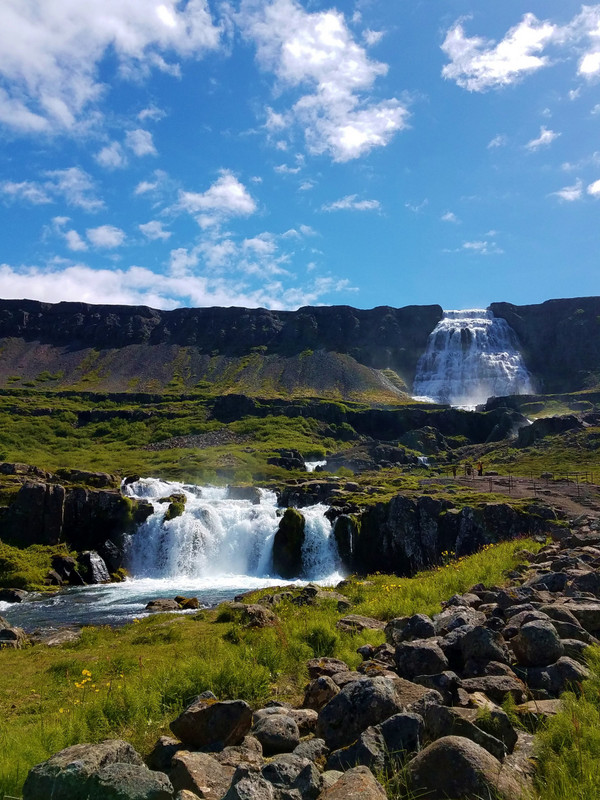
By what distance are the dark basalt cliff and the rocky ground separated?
552 ft

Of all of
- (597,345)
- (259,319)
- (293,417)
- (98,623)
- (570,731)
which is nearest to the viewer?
(570,731)

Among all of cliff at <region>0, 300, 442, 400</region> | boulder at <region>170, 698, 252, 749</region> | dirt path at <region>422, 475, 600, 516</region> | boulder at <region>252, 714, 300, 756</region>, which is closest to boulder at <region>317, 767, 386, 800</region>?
boulder at <region>252, 714, 300, 756</region>

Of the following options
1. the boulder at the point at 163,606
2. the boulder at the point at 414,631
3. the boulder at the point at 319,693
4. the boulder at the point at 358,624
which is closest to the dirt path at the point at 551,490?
the boulder at the point at 163,606

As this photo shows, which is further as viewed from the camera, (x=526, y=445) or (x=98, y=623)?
(x=526, y=445)

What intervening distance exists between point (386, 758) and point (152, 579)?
44.2 meters

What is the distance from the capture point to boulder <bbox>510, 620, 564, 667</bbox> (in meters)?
6.95

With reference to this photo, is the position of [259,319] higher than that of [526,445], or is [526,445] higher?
[259,319]

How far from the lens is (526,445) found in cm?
10206

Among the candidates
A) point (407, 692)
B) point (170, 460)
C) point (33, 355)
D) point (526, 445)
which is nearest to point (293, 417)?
point (170, 460)

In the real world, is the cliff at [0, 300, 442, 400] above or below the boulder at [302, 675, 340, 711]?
above

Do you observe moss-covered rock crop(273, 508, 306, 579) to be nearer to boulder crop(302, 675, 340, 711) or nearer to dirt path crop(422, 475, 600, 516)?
dirt path crop(422, 475, 600, 516)

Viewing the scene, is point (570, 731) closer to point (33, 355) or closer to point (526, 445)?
point (526, 445)

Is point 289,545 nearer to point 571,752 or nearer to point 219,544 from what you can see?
point 219,544

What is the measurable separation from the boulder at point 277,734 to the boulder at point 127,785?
1.78m
